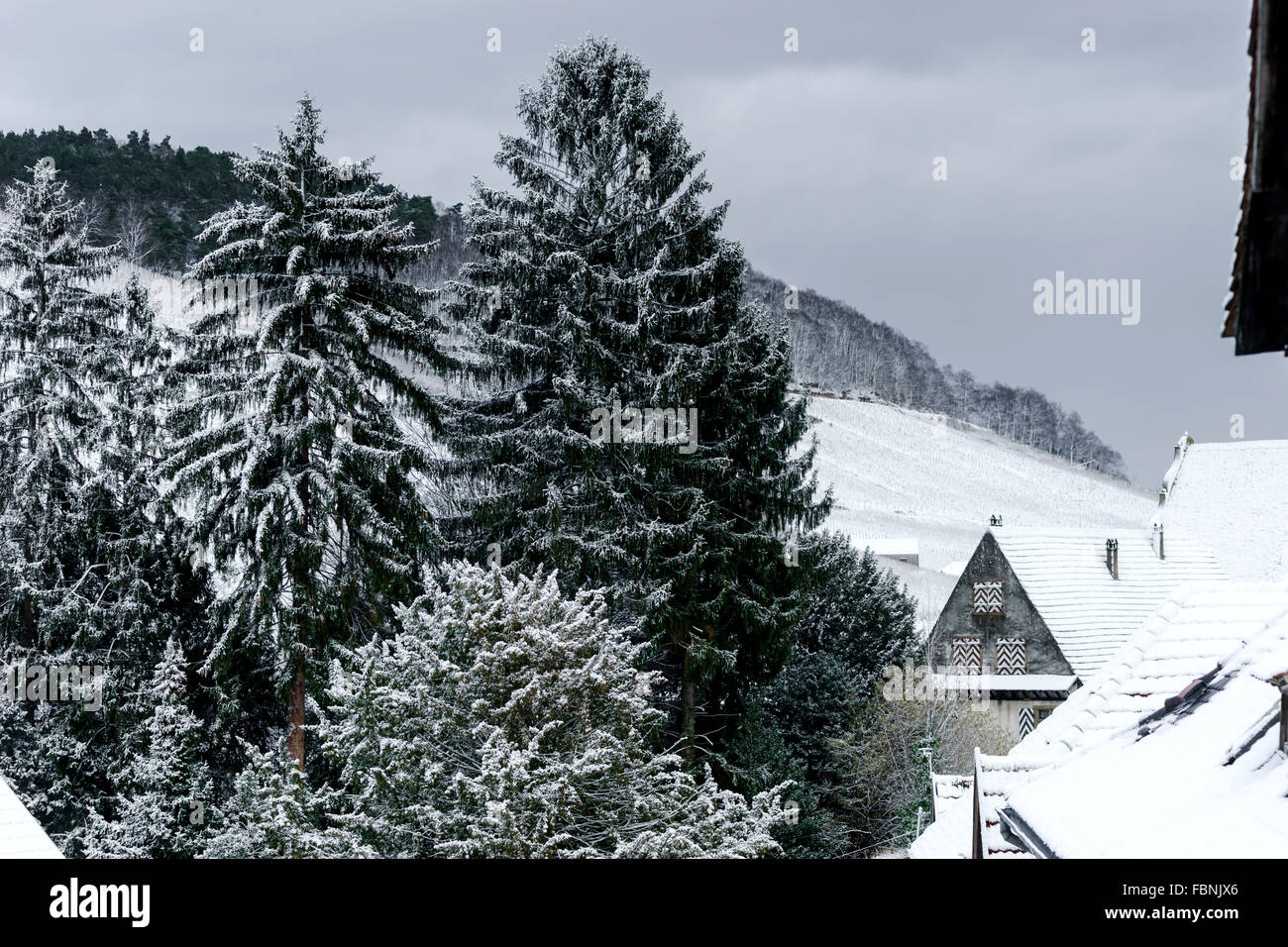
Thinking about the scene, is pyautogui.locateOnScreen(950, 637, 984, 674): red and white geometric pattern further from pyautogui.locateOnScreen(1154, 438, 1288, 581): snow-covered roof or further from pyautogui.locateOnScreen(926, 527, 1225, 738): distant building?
pyautogui.locateOnScreen(1154, 438, 1288, 581): snow-covered roof

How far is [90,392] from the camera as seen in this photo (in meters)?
23.1

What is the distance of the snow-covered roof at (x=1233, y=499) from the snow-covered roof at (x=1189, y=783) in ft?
103

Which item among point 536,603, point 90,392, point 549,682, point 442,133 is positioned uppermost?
point 442,133

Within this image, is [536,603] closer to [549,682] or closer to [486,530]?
[549,682]

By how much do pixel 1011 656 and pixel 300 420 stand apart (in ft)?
64.9

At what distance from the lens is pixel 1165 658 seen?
7.82m

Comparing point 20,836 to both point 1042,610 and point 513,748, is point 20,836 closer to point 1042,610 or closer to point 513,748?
point 513,748

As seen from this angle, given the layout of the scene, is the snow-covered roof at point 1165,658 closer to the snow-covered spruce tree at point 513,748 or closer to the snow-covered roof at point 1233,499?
the snow-covered spruce tree at point 513,748

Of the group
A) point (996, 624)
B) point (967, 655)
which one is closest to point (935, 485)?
point (996, 624)

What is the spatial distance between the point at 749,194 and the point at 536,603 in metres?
22.4

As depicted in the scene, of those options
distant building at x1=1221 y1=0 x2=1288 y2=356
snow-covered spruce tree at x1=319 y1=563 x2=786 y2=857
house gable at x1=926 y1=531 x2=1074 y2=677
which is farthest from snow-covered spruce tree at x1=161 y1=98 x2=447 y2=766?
distant building at x1=1221 y1=0 x2=1288 y2=356

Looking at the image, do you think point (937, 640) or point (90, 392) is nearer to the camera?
point (90, 392)
